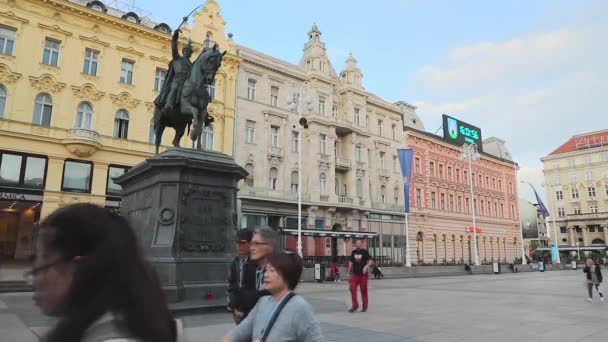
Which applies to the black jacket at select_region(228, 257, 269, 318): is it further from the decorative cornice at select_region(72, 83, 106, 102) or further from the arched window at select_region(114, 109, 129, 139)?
the decorative cornice at select_region(72, 83, 106, 102)

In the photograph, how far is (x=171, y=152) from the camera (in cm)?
948

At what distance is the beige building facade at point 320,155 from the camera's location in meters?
33.3

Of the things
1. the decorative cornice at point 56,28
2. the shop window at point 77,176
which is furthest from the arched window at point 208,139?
the decorative cornice at point 56,28

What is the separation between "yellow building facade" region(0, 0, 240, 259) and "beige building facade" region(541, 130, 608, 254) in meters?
79.8

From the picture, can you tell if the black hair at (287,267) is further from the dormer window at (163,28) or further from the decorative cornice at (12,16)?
the dormer window at (163,28)

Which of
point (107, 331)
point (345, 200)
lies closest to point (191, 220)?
point (107, 331)

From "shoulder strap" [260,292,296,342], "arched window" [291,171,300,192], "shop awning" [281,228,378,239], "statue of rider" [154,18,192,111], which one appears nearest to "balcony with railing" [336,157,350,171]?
"arched window" [291,171,300,192]

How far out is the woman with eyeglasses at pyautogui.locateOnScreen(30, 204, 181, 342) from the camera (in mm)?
1164

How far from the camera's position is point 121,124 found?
2842 centimetres

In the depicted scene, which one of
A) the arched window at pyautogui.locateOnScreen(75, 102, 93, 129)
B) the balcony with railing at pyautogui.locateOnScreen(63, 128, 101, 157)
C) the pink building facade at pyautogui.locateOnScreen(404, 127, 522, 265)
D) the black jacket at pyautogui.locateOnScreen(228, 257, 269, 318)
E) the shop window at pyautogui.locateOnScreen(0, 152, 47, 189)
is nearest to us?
the black jacket at pyautogui.locateOnScreen(228, 257, 269, 318)

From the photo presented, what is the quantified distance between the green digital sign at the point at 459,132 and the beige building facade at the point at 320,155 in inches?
379

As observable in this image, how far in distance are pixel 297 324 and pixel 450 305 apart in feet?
32.1

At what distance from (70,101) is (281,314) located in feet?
92.6

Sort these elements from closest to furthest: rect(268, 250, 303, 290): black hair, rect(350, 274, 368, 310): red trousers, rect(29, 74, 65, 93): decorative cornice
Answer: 1. rect(268, 250, 303, 290): black hair
2. rect(350, 274, 368, 310): red trousers
3. rect(29, 74, 65, 93): decorative cornice
